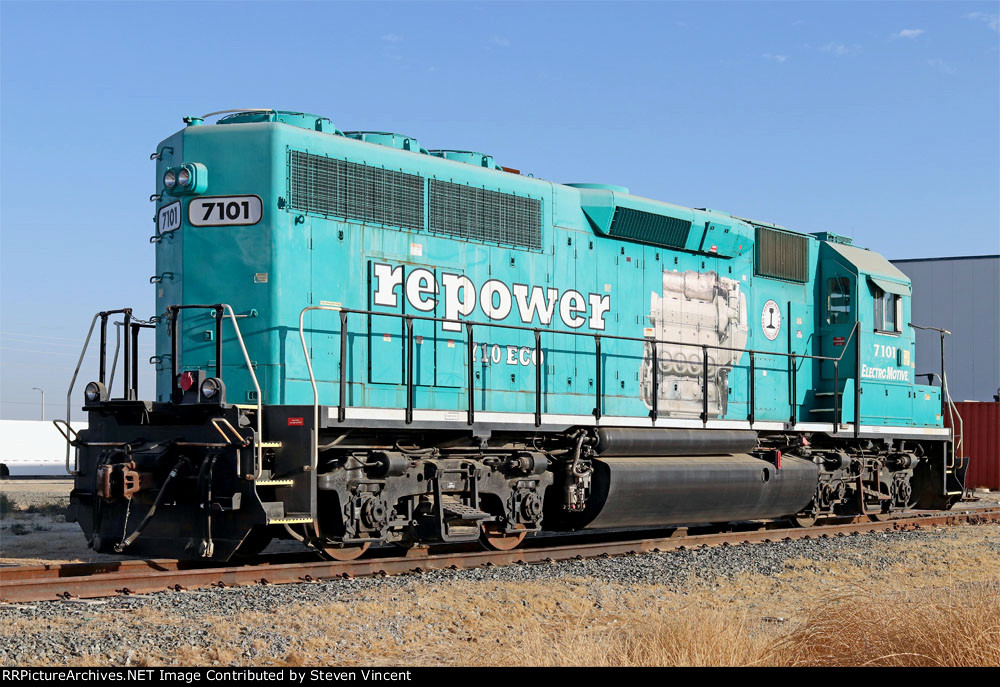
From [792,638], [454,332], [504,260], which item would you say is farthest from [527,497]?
[792,638]

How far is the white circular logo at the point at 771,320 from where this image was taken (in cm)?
1419

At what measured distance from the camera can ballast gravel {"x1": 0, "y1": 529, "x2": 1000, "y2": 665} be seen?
6105mm

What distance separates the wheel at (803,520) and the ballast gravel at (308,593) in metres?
1.26

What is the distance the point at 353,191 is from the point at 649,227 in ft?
13.5

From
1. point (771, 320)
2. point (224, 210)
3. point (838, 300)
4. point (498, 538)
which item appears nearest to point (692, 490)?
point (498, 538)

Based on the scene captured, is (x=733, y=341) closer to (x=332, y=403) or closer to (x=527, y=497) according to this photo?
(x=527, y=497)

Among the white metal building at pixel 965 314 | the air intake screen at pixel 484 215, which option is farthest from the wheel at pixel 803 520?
the white metal building at pixel 965 314

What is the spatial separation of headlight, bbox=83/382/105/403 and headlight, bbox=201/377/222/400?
1383 millimetres

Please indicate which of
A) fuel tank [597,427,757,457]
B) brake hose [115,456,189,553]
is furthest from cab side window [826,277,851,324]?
brake hose [115,456,189,553]

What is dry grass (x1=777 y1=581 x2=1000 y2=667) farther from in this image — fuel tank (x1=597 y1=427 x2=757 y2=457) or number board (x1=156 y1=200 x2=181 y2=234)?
number board (x1=156 y1=200 x2=181 y2=234)

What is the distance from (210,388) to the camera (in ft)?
28.8

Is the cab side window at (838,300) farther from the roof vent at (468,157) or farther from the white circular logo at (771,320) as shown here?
the roof vent at (468,157)

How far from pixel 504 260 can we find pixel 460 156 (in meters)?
1.20

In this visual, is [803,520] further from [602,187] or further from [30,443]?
[30,443]
